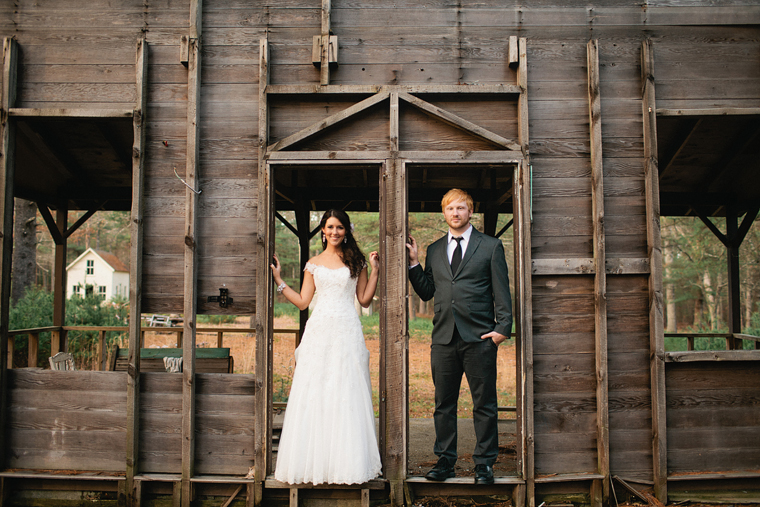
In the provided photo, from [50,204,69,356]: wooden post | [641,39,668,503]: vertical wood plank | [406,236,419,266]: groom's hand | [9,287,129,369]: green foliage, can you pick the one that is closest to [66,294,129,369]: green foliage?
[9,287,129,369]: green foliage

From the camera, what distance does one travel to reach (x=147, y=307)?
3986mm

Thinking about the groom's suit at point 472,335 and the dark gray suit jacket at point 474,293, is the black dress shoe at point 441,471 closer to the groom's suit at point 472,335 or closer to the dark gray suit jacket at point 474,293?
the groom's suit at point 472,335

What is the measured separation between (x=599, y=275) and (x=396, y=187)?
177cm

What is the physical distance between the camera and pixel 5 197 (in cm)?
400

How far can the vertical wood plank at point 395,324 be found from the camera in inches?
149

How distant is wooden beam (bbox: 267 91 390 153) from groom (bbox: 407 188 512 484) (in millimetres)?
1005

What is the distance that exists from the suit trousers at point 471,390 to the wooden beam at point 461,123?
1.55 meters

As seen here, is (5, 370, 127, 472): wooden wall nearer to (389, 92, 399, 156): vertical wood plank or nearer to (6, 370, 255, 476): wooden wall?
(6, 370, 255, 476): wooden wall

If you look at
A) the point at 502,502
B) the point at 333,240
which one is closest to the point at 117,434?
the point at 333,240

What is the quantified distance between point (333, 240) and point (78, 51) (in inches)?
107

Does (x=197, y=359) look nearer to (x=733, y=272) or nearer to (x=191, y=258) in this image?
(x=191, y=258)

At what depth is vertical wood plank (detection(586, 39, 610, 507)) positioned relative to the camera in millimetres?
3793

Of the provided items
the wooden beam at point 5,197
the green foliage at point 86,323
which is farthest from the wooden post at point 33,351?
the green foliage at point 86,323

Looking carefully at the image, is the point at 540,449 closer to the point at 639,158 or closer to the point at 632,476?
the point at 632,476
